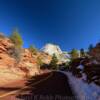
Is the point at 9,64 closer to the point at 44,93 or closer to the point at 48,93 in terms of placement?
the point at 44,93

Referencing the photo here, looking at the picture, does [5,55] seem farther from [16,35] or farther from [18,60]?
[16,35]

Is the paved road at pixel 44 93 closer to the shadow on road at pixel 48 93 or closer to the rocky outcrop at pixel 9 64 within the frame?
the shadow on road at pixel 48 93

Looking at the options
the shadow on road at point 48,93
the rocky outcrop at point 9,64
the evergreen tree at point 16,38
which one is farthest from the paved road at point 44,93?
the evergreen tree at point 16,38

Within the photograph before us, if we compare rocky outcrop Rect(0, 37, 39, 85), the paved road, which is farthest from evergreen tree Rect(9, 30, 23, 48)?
the paved road

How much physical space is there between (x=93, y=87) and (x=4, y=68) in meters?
42.3

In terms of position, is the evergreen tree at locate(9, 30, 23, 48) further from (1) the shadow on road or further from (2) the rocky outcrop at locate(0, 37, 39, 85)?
(1) the shadow on road

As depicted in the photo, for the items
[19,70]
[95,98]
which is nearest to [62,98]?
[95,98]

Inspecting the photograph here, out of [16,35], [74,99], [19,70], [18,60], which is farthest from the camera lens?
[16,35]

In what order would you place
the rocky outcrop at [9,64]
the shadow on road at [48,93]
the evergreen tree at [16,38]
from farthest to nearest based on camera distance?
the evergreen tree at [16,38]
the rocky outcrop at [9,64]
the shadow on road at [48,93]

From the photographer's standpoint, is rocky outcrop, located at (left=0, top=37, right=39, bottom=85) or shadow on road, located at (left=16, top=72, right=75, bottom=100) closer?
shadow on road, located at (left=16, top=72, right=75, bottom=100)

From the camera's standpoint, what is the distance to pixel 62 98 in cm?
1794

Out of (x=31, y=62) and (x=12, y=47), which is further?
(x=31, y=62)

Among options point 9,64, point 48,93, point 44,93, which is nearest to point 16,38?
point 9,64

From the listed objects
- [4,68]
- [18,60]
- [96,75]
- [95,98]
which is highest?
[18,60]
